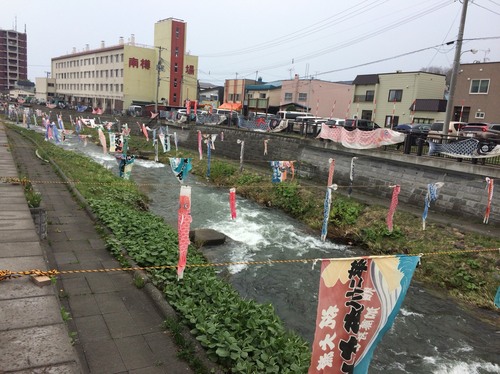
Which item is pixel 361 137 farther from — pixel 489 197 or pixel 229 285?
pixel 229 285

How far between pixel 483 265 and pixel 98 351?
1183 cm

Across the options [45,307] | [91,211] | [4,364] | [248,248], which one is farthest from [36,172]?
[4,364]

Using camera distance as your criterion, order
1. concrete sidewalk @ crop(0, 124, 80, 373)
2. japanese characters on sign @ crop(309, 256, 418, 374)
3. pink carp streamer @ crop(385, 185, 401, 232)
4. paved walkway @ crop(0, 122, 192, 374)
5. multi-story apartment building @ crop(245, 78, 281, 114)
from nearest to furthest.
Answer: concrete sidewalk @ crop(0, 124, 80, 373) < paved walkway @ crop(0, 122, 192, 374) < japanese characters on sign @ crop(309, 256, 418, 374) < pink carp streamer @ crop(385, 185, 401, 232) < multi-story apartment building @ crop(245, 78, 281, 114)

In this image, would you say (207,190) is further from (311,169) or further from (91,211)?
(91,211)

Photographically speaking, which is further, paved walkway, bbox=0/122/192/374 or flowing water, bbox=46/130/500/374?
flowing water, bbox=46/130/500/374

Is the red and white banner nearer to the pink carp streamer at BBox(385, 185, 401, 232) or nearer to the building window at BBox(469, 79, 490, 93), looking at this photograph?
the pink carp streamer at BBox(385, 185, 401, 232)

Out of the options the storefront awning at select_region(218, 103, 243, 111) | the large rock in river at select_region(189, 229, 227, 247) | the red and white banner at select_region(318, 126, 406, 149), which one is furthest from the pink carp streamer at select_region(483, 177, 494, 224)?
the storefront awning at select_region(218, 103, 243, 111)

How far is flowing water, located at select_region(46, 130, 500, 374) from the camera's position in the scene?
8312 millimetres

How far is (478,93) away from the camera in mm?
34219

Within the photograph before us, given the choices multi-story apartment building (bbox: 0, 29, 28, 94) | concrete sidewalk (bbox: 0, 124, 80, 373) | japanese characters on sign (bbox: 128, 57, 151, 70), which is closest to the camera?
concrete sidewalk (bbox: 0, 124, 80, 373)

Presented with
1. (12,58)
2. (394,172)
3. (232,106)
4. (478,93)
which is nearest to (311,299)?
(394,172)

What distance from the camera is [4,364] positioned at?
431 centimetres

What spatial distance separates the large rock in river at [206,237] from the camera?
13735 millimetres

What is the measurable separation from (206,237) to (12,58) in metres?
138
